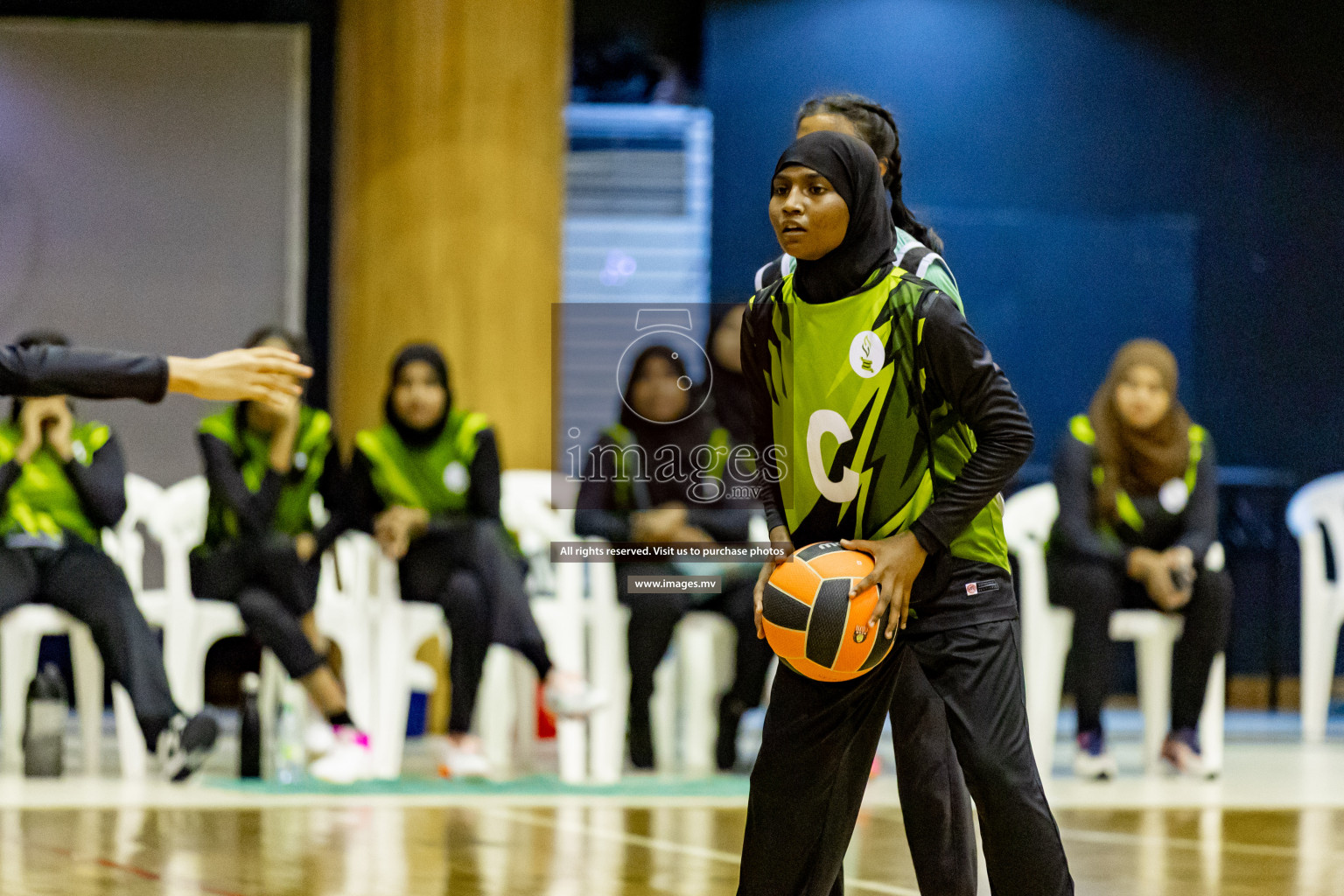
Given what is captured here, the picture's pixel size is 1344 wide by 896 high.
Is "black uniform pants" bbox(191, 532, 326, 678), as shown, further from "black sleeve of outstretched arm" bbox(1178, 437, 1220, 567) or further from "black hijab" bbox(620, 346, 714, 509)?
"black sleeve of outstretched arm" bbox(1178, 437, 1220, 567)

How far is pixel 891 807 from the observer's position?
5.19m

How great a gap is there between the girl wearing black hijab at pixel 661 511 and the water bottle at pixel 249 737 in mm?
1227

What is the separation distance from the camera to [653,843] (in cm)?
457

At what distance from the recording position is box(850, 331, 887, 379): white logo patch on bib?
103 inches

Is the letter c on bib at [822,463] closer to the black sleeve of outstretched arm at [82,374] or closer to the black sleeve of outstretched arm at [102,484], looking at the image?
the black sleeve of outstretched arm at [82,374]

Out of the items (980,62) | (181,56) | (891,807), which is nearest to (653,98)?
(980,62)

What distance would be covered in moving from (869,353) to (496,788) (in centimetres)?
328

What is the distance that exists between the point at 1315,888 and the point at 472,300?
393 centimetres

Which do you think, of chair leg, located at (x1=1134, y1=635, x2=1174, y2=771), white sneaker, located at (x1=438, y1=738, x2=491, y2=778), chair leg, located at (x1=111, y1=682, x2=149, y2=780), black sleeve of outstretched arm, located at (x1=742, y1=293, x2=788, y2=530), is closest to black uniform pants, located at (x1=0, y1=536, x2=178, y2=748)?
chair leg, located at (x1=111, y1=682, x2=149, y2=780)

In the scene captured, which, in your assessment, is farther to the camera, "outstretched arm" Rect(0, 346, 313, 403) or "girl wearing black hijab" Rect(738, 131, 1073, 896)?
"outstretched arm" Rect(0, 346, 313, 403)

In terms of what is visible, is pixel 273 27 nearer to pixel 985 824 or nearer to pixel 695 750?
pixel 695 750

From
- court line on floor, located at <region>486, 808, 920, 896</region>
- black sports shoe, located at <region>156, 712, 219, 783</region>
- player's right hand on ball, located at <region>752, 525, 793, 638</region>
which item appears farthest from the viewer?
black sports shoe, located at <region>156, 712, 219, 783</region>

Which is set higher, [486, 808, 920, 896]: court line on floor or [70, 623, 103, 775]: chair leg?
[70, 623, 103, 775]: chair leg

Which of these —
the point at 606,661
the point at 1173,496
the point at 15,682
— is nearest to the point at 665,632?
the point at 606,661
